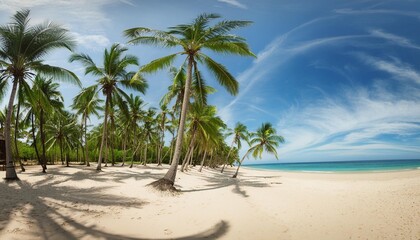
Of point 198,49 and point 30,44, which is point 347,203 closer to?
point 198,49

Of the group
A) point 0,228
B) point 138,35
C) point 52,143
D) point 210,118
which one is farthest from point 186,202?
point 52,143

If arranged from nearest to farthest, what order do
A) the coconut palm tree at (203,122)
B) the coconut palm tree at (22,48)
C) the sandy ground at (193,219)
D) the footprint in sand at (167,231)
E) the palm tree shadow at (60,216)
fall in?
the palm tree shadow at (60,216), the sandy ground at (193,219), the footprint in sand at (167,231), the coconut palm tree at (22,48), the coconut palm tree at (203,122)

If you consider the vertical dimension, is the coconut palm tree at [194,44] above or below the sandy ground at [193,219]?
above

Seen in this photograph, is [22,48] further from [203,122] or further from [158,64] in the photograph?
[203,122]

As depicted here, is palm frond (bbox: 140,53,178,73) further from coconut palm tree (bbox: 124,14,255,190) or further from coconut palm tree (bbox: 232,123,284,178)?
coconut palm tree (bbox: 232,123,284,178)

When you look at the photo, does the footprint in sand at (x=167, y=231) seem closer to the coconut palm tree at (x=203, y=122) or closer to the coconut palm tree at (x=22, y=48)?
the coconut palm tree at (x=22, y=48)

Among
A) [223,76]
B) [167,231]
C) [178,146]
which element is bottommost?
[167,231]

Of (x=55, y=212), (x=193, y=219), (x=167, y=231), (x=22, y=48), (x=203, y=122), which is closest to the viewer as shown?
(x=167, y=231)

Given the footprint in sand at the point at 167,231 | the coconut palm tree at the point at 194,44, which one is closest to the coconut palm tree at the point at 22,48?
the coconut palm tree at the point at 194,44

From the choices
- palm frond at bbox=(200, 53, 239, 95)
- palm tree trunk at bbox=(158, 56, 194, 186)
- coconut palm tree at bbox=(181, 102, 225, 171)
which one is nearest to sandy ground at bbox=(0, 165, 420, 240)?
palm tree trunk at bbox=(158, 56, 194, 186)

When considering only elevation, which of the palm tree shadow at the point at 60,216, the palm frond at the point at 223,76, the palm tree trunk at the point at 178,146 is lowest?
the palm tree shadow at the point at 60,216

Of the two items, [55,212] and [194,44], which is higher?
[194,44]

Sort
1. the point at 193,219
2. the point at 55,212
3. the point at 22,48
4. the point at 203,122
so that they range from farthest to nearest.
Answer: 1. the point at 203,122
2. the point at 22,48
3. the point at 193,219
4. the point at 55,212

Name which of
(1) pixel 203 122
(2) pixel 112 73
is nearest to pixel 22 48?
(2) pixel 112 73
